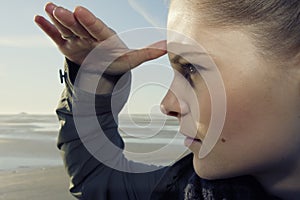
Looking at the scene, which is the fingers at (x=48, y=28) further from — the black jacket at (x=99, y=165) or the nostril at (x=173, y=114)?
the nostril at (x=173, y=114)

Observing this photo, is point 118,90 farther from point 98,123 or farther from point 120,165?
point 120,165

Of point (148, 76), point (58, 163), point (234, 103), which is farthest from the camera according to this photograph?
point (58, 163)

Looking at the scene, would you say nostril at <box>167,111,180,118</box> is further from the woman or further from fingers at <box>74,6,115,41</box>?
fingers at <box>74,6,115,41</box>

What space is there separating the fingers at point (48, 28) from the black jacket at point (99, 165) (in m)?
0.18

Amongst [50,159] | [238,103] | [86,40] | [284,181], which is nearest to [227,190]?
→ [284,181]

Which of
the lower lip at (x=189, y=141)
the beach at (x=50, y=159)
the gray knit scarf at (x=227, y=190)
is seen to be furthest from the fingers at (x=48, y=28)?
the gray knit scarf at (x=227, y=190)

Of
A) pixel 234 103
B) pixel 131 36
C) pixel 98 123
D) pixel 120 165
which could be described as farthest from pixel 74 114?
pixel 234 103

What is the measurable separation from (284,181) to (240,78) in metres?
0.46

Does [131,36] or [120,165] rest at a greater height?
[131,36]

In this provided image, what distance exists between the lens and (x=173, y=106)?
4.56ft

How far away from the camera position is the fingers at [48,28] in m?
1.47

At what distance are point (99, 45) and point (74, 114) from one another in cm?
34

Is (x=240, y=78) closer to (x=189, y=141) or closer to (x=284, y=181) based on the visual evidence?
(x=189, y=141)

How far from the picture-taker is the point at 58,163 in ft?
19.7
